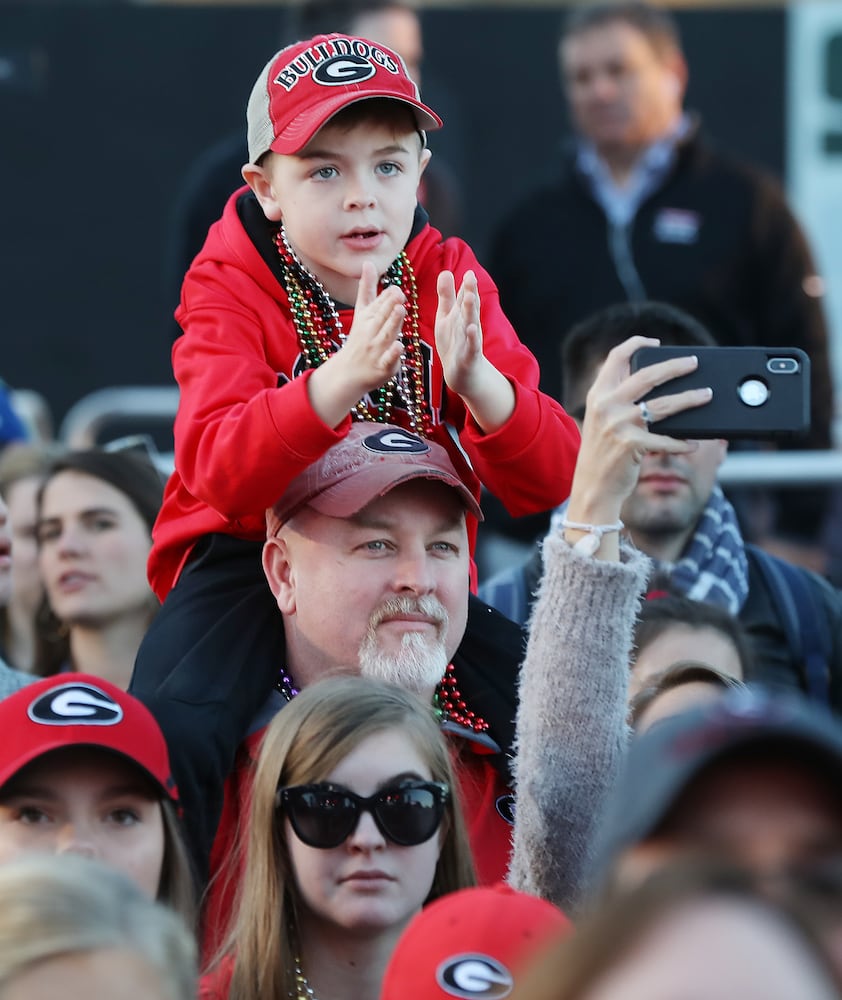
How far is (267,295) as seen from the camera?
3553 mm

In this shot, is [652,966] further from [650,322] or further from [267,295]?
[650,322]

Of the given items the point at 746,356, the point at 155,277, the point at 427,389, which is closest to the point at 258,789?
the point at 427,389

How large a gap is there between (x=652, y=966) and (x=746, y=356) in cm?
200

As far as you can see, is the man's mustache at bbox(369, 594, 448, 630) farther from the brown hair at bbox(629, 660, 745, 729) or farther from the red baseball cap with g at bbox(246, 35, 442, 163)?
the red baseball cap with g at bbox(246, 35, 442, 163)

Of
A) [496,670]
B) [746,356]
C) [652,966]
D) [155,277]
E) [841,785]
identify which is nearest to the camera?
[652,966]

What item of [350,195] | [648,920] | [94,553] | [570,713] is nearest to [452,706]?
[570,713]

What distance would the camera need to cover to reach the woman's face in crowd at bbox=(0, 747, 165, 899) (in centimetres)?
302

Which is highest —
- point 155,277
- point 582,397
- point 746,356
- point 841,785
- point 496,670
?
point 155,277

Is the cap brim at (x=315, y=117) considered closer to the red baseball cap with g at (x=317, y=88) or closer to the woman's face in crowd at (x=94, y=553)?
the red baseball cap with g at (x=317, y=88)

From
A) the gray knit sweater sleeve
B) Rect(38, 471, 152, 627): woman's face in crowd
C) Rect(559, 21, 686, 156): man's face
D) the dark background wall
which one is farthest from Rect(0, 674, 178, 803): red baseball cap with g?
the dark background wall

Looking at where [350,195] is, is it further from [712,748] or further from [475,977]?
[712,748]

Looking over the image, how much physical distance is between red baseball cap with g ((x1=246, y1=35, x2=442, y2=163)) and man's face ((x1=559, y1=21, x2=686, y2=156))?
3.21 m

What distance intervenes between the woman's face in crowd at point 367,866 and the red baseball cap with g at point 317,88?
3.46ft

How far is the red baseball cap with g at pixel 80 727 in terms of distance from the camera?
121 inches
